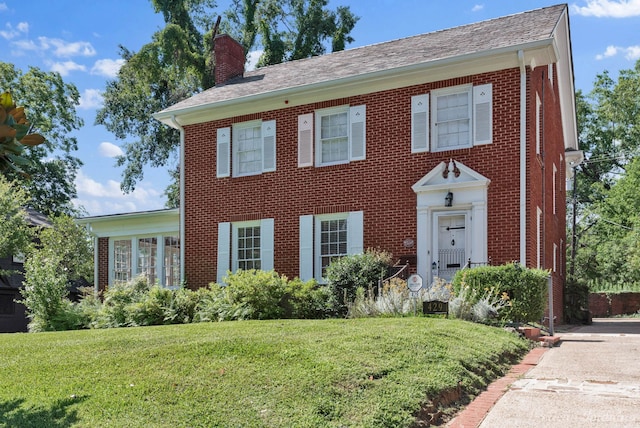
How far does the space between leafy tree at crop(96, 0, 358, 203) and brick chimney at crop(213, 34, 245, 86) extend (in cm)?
778

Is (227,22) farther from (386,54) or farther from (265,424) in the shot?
(265,424)

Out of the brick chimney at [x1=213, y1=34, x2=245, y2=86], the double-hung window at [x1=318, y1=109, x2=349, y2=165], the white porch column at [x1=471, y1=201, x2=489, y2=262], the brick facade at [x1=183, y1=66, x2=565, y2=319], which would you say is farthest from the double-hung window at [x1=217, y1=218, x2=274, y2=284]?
the brick chimney at [x1=213, y1=34, x2=245, y2=86]

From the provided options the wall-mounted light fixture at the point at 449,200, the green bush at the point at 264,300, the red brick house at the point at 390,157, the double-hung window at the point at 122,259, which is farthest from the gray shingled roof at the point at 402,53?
the green bush at the point at 264,300

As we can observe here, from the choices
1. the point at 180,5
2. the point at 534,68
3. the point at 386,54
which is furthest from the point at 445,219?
the point at 180,5

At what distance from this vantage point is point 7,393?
6.20 metres

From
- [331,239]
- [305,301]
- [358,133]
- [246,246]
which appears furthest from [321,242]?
[305,301]

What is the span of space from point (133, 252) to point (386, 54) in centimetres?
937

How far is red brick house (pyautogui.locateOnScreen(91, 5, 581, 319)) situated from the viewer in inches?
523

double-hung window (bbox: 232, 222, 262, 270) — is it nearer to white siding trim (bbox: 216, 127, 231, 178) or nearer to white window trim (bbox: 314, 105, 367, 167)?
white siding trim (bbox: 216, 127, 231, 178)

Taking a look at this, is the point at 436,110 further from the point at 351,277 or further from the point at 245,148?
the point at 245,148

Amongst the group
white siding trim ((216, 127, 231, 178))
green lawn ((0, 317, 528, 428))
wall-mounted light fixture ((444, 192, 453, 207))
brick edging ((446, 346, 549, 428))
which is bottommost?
brick edging ((446, 346, 549, 428))

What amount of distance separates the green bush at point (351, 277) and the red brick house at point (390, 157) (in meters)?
1.21

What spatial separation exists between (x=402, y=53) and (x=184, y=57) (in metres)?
14.5

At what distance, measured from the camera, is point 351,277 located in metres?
12.9
